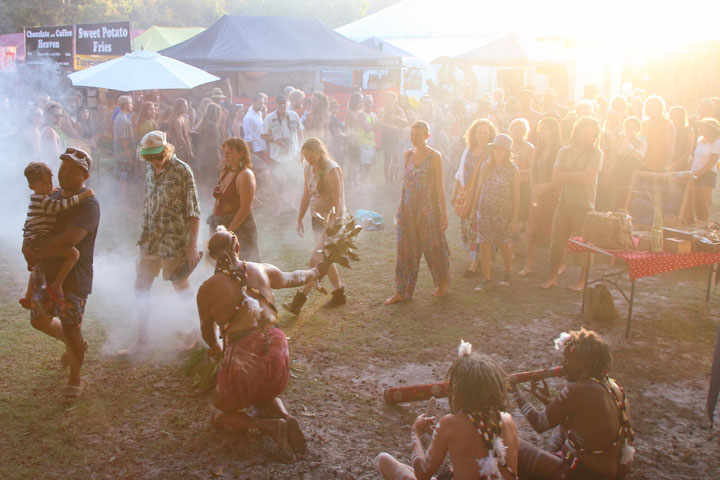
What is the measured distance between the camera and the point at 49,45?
550 inches

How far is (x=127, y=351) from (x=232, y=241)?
1.99 metres

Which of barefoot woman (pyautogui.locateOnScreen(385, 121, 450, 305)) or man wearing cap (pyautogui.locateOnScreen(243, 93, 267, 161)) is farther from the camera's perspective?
man wearing cap (pyautogui.locateOnScreen(243, 93, 267, 161))

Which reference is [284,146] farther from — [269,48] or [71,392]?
[71,392]

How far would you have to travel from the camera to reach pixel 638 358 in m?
5.38

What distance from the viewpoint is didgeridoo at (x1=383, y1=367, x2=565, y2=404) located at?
174 inches

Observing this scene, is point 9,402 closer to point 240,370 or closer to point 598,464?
point 240,370

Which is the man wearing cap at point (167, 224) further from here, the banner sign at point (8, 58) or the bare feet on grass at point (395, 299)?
the banner sign at point (8, 58)

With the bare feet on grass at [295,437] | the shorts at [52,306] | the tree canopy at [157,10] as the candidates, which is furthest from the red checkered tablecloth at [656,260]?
the tree canopy at [157,10]

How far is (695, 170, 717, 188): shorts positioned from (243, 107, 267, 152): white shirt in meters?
7.08

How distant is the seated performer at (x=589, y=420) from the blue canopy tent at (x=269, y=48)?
13630 mm

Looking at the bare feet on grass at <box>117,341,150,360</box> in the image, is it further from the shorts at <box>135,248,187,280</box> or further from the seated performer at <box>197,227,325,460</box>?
the seated performer at <box>197,227,325,460</box>

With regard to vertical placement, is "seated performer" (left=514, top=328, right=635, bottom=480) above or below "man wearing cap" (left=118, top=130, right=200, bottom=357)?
below

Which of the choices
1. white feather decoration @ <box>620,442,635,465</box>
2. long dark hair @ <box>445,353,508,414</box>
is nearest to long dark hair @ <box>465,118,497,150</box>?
white feather decoration @ <box>620,442,635,465</box>

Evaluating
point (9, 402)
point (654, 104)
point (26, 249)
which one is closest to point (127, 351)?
point (9, 402)
